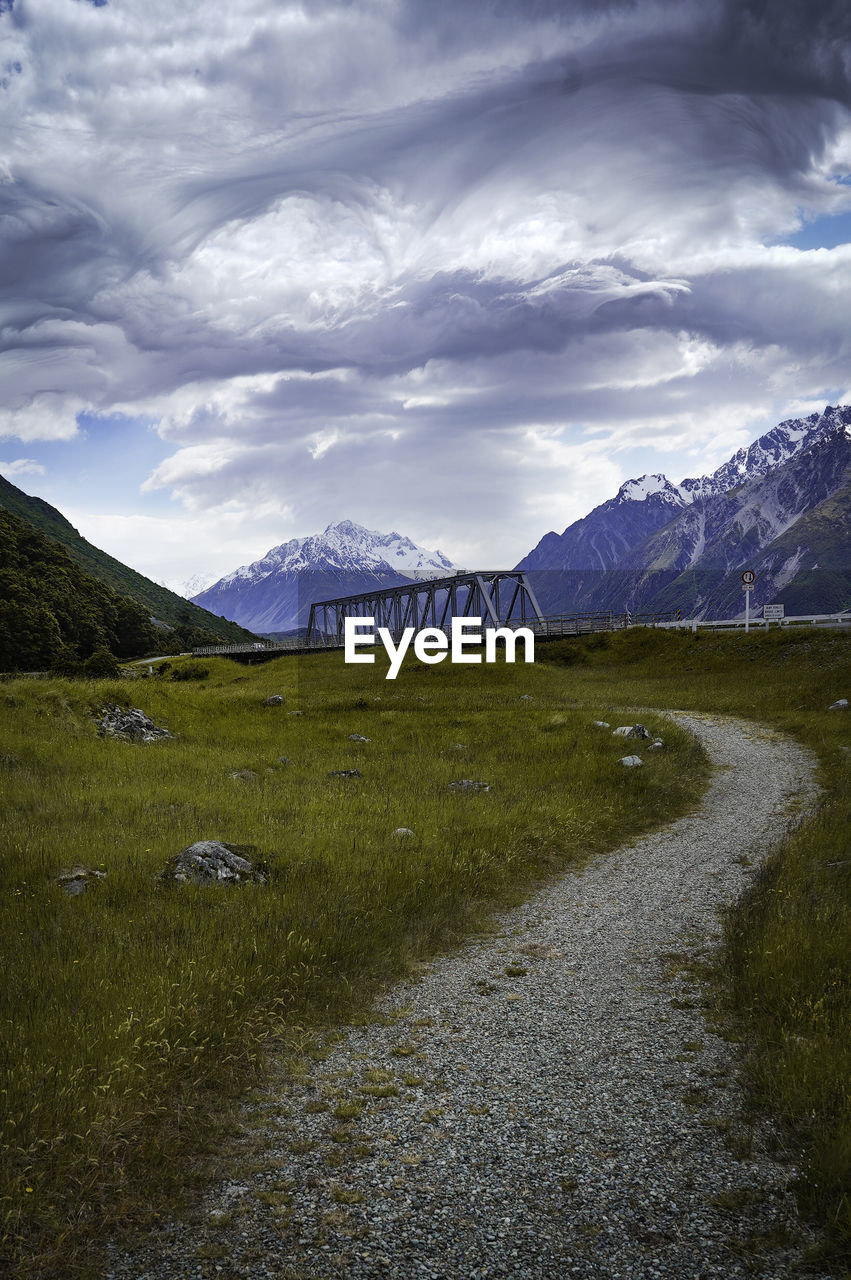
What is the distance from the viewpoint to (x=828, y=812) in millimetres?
13664

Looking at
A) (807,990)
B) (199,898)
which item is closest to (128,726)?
(199,898)

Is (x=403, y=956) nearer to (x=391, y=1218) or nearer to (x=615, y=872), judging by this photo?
(x=391, y=1218)

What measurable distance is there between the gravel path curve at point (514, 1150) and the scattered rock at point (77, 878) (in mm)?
4565

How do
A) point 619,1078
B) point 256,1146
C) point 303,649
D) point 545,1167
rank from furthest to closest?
point 303,649 < point 619,1078 < point 256,1146 < point 545,1167

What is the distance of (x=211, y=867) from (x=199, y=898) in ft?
2.82

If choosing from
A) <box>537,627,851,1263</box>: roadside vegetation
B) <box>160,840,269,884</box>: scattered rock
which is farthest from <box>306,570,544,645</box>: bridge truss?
<box>160,840,269,884</box>: scattered rock

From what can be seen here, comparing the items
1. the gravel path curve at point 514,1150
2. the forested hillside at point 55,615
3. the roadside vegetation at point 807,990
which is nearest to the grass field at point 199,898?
the gravel path curve at point 514,1150

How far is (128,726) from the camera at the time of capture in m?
24.0

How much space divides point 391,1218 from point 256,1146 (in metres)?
1.25

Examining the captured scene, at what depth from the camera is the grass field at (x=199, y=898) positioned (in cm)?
488

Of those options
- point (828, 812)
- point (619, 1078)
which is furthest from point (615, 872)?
point (619, 1078)

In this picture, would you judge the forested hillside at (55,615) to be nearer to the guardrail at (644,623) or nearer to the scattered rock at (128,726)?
the scattered rock at (128,726)

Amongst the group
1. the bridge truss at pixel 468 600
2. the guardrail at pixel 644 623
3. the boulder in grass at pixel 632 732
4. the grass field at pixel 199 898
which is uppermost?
the bridge truss at pixel 468 600

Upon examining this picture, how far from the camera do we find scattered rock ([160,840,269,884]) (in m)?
9.80
